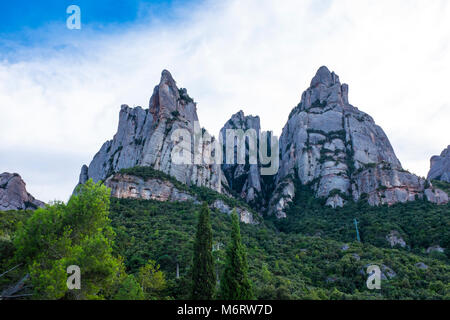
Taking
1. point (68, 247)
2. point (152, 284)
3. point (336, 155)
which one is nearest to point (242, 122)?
point (336, 155)

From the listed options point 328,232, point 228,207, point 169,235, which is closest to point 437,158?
point 328,232

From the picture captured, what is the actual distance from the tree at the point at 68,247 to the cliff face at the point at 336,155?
66456mm

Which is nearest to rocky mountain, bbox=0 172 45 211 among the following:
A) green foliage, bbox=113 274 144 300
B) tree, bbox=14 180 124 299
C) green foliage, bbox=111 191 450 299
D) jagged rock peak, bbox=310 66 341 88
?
green foliage, bbox=111 191 450 299

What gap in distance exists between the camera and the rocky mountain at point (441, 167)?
99.0 metres

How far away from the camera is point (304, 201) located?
3297 inches

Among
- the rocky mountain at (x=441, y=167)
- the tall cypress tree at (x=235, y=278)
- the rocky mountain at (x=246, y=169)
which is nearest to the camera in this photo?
the tall cypress tree at (x=235, y=278)

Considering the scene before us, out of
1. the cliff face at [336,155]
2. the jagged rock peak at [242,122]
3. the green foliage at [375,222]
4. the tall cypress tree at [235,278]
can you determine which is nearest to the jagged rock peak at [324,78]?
the cliff face at [336,155]

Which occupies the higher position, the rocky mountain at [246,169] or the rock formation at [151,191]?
the rocky mountain at [246,169]

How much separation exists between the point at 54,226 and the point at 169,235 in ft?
82.1

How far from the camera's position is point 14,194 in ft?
264

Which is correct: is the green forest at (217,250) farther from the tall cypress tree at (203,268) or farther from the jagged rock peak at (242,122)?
the jagged rock peak at (242,122)
